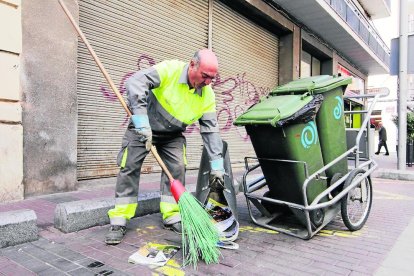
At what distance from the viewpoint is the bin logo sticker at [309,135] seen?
3299mm

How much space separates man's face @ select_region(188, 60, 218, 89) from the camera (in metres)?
2.85

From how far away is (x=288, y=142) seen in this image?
3.19 m

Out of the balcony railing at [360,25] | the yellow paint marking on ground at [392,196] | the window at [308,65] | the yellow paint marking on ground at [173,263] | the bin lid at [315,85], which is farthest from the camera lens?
the window at [308,65]

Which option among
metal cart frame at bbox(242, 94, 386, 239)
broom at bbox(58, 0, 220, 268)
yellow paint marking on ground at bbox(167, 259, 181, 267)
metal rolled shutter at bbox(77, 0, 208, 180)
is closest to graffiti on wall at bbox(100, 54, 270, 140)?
metal rolled shutter at bbox(77, 0, 208, 180)

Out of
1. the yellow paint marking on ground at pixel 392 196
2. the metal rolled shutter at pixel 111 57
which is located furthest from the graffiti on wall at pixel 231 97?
the yellow paint marking on ground at pixel 392 196

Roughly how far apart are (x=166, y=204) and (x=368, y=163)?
90.8 inches

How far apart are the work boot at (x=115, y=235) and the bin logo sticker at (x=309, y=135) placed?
6.04 feet

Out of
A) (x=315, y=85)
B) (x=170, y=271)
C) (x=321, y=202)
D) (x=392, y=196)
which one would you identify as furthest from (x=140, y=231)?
(x=392, y=196)

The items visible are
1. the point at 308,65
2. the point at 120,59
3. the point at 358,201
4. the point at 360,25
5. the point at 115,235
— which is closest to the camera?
the point at 115,235

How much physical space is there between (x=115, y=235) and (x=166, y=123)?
1.07 m

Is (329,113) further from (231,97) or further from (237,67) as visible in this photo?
(237,67)

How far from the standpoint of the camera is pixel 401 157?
8.70 metres

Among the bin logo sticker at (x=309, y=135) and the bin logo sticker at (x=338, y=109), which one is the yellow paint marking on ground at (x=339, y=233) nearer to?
the bin logo sticker at (x=309, y=135)

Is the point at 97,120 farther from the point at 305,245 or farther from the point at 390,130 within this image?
the point at 390,130
